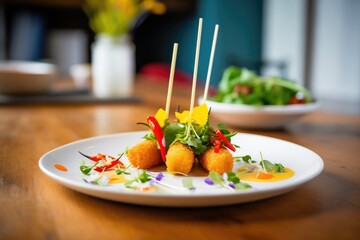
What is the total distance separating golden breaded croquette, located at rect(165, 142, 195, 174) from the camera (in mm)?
731

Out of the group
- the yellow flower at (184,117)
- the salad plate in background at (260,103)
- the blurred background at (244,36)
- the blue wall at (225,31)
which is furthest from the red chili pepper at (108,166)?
the blue wall at (225,31)

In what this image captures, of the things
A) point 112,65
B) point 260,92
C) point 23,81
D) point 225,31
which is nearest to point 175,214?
point 260,92

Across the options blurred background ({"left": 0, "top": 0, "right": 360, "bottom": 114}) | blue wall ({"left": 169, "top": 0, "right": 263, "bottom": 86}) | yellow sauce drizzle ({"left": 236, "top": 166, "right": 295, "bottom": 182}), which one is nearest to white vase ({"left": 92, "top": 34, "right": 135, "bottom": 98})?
yellow sauce drizzle ({"left": 236, "top": 166, "right": 295, "bottom": 182})

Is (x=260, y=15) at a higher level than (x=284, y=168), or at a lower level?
higher

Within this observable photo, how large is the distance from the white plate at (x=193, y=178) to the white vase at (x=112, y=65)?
1163mm

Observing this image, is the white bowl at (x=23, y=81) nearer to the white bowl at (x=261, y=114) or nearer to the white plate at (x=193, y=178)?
the white bowl at (x=261, y=114)

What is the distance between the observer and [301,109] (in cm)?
130

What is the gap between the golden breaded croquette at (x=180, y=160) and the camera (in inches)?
28.8

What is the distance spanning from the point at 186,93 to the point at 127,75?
397 mm

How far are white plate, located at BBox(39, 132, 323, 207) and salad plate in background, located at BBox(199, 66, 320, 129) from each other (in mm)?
329

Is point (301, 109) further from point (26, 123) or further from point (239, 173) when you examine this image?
point (26, 123)

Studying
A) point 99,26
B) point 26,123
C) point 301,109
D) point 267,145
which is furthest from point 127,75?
point 267,145

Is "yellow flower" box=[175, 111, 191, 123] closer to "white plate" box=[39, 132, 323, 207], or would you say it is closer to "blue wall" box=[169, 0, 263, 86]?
"white plate" box=[39, 132, 323, 207]

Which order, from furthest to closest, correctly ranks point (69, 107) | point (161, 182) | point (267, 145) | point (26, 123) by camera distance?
point (69, 107)
point (26, 123)
point (267, 145)
point (161, 182)
